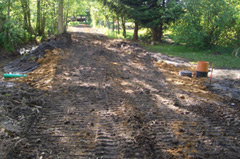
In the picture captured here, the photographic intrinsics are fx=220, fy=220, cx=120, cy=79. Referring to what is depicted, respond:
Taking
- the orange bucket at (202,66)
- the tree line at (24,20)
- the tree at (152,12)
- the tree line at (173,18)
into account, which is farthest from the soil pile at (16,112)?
the tree at (152,12)

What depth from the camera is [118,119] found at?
492 centimetres

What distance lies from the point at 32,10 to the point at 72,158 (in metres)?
17.3

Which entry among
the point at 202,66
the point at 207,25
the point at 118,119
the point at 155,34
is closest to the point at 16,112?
the point at 118,119

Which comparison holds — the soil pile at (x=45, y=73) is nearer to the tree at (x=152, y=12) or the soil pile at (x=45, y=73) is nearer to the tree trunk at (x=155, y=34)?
the tree at (x=152, y=12)

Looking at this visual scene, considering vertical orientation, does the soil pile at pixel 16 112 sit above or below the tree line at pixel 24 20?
below

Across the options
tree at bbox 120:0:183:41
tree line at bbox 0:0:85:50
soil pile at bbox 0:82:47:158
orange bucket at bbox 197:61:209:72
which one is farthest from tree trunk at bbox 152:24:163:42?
soil pile at bbox 0:82:47:158

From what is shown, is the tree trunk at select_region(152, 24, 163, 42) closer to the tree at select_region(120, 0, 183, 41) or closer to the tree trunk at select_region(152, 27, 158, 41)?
the tree trunk at select_region(152, 27, 158, 41)

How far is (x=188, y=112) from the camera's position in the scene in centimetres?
548

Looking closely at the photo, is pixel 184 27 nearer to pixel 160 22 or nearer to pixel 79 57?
pixel 160 22

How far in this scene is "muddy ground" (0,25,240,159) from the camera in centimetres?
380

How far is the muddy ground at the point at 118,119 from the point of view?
12.5ft

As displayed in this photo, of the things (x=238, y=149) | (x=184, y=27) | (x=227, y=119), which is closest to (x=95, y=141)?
(x=238, y=149)

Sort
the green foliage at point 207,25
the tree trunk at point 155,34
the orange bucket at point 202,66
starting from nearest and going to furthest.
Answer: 1. the orange bucket at point 202,66
2. the green foliage at point 207,25
3. the tree trunk at point 155,34

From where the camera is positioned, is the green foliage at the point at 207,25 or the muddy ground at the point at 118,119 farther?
the green foliage at the point at 207,25
